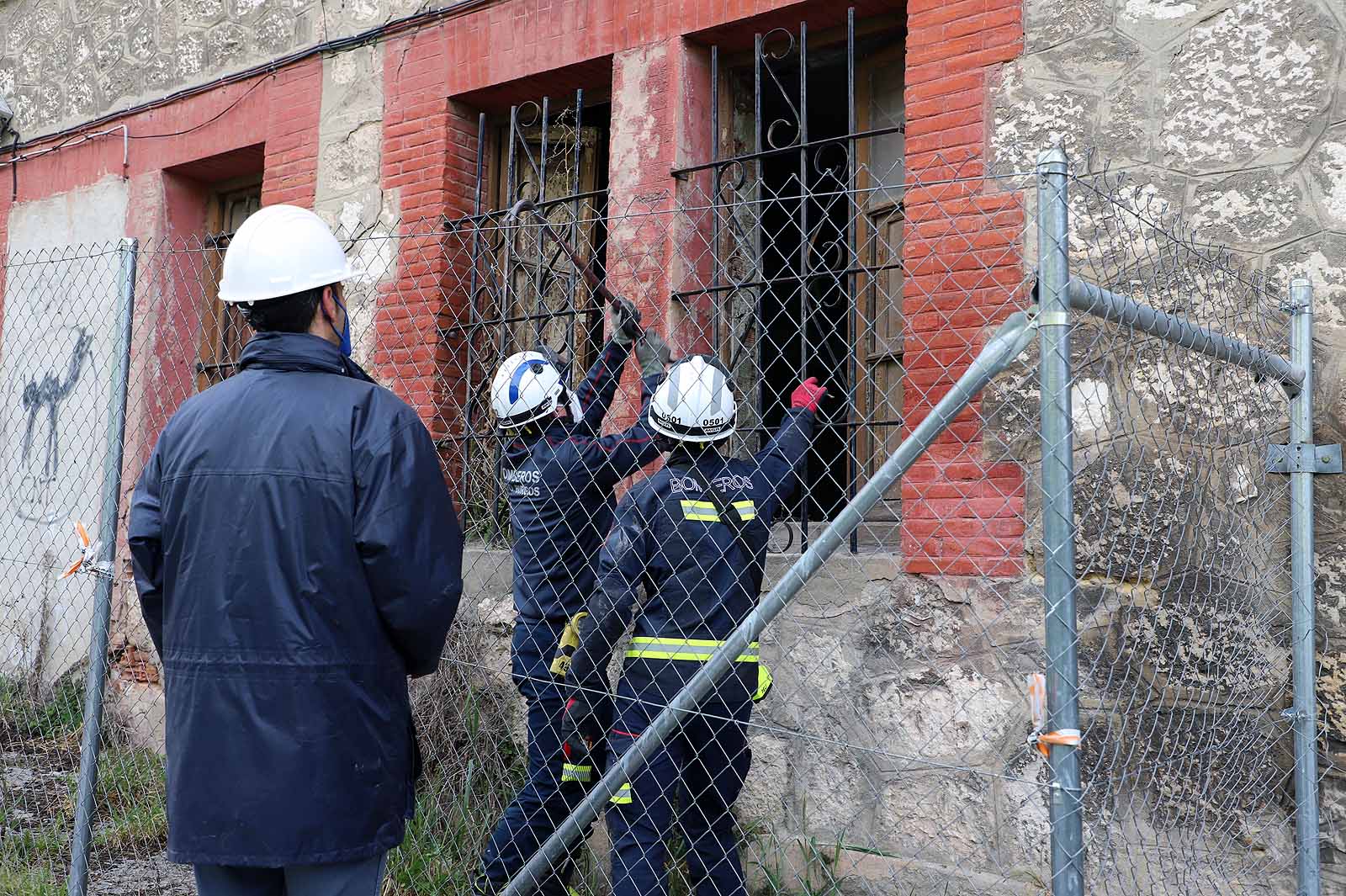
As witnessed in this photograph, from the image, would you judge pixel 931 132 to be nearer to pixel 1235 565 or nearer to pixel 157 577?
pixel 1235 565

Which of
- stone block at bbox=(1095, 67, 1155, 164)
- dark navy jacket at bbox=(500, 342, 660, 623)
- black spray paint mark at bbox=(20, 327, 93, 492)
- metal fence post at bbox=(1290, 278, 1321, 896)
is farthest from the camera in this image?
black spray paint mark at bbox=(20, 327, 93, 492)

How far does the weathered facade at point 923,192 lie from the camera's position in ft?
11.5

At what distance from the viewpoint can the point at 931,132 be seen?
13.6 feet

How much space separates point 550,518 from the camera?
14.1 feet

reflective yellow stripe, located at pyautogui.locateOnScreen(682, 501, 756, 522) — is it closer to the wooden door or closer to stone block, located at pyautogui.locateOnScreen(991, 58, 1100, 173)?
stone block, located at pyautogui.locateOnScreen(991, 58, 1100, 173)

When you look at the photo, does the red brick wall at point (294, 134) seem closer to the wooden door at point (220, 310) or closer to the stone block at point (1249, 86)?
the wooden door at point (220, 310)

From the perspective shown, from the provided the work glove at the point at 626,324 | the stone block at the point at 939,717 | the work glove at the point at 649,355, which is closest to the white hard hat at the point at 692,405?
the work glove at the point at 649,355

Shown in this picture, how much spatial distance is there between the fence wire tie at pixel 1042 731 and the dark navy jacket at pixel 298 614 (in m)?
1.17

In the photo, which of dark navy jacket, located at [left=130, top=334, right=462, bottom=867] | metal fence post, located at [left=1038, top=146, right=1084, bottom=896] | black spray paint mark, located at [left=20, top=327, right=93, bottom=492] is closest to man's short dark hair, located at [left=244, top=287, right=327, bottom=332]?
dark navy jacket, located at [left=130, top=334, right=462, bottom=867]

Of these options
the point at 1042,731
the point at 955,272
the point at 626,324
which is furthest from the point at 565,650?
the point at 1042,731

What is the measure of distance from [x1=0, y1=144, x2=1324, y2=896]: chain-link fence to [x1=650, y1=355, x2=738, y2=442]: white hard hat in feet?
0.50

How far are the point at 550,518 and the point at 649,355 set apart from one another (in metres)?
0.76

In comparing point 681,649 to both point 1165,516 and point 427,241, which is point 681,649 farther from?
point 427,241

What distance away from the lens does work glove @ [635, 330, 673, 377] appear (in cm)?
403
